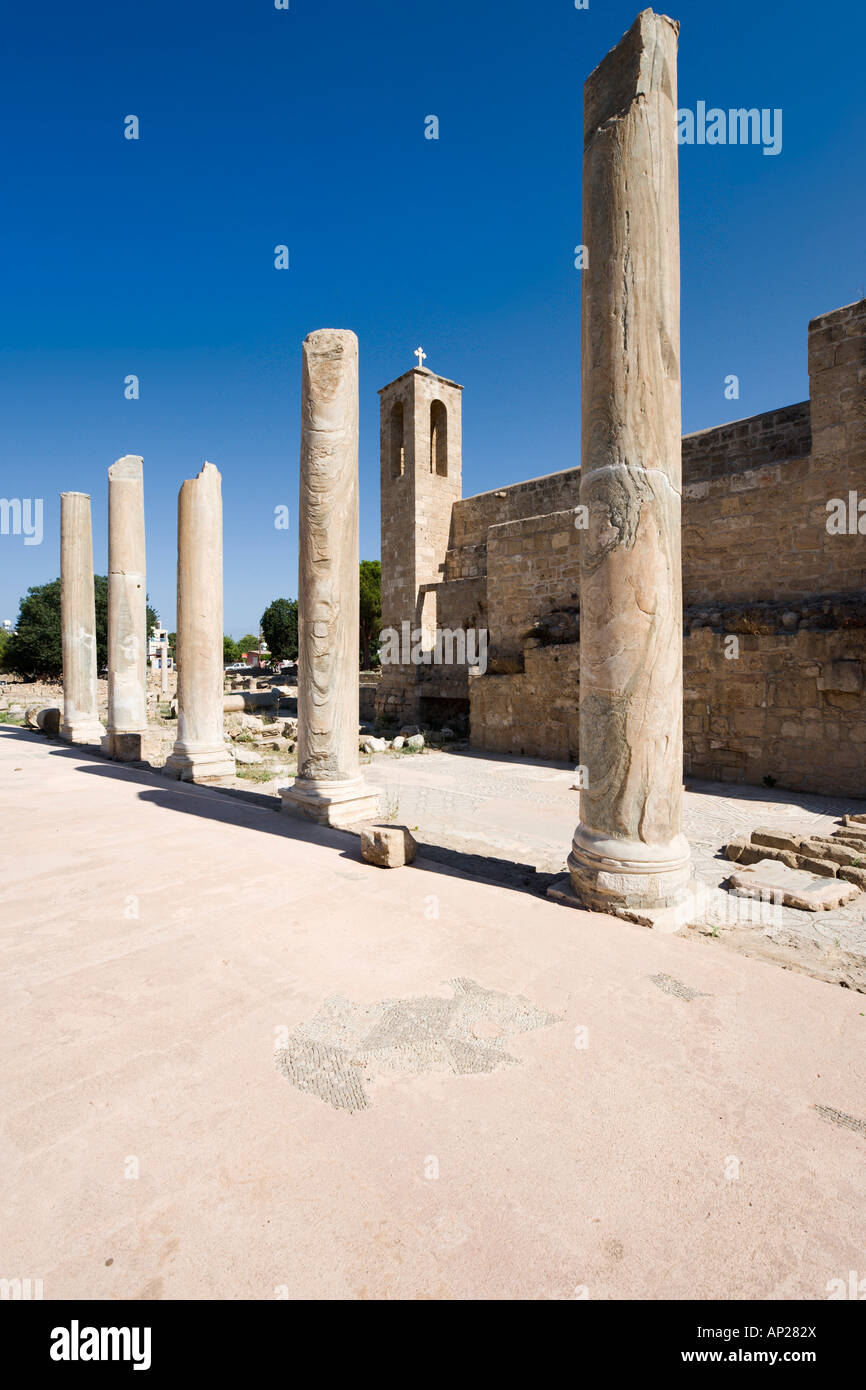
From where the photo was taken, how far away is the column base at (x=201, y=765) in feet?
30.6

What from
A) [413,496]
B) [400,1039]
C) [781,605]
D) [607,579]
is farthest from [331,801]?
[413,496]

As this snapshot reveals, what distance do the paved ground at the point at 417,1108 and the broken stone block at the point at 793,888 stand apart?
115 centimetres

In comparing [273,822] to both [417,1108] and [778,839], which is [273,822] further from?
[778,839]

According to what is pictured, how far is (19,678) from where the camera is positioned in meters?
37.4

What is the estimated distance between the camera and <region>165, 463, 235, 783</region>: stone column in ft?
30.5

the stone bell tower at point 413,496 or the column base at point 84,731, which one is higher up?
the stone bell tower at point 413,496

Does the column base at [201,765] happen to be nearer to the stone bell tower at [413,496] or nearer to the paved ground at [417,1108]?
the paved ground at [417,1108]

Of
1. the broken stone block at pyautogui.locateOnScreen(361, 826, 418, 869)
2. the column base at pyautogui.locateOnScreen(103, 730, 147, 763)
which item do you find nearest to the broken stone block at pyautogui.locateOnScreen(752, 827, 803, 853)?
the broken stone block at pyautogui.locateOnScreen(361, 826, 418, 869)

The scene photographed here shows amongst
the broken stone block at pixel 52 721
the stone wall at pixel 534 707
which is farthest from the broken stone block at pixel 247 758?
the broken stone block at pixel 52 721

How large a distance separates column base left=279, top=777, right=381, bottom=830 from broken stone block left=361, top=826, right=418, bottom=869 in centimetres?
137

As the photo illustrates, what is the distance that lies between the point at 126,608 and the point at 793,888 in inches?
437
